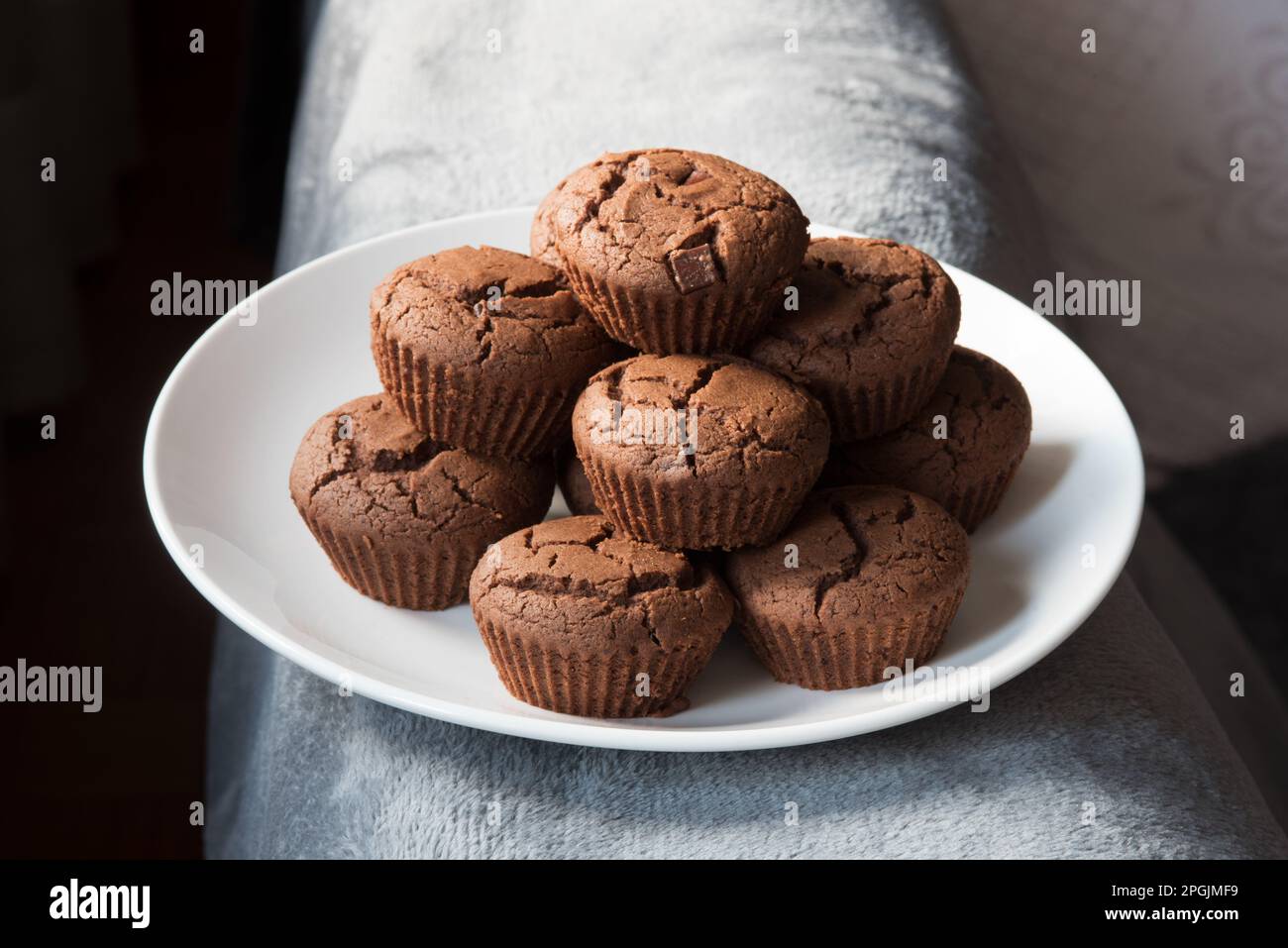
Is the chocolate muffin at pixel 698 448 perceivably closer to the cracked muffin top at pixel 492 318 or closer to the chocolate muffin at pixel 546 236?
the cracked muffin top at pixel 492 318

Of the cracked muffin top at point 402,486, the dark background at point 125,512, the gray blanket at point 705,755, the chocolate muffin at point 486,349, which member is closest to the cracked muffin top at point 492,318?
the chocolate muffin at point 486,349

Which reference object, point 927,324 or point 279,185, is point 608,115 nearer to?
point 927,324

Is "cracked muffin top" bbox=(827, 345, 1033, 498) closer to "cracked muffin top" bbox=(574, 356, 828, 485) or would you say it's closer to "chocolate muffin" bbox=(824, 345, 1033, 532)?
"chocolate muffin" bbox=(824, 345, 1033, 532)

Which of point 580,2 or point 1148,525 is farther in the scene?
point 580,2

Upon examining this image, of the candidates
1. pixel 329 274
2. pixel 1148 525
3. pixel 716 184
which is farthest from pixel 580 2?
pixel 1148 525

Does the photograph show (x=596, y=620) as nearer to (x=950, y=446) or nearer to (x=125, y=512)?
(x=950, y=446)

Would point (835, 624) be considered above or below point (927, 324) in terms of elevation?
below

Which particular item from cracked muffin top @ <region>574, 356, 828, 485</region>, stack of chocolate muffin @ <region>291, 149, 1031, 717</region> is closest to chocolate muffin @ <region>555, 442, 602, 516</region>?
stack of chocolate muffin @ <region>291, 149, 1031, 717</region>
